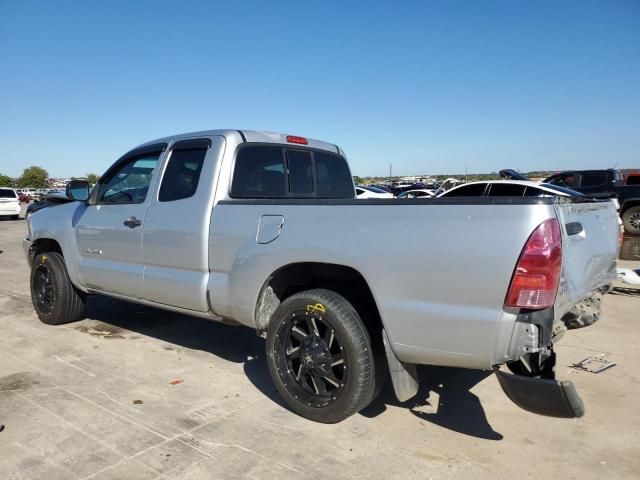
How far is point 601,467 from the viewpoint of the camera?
279 cm

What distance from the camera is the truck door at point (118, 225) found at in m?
4.42

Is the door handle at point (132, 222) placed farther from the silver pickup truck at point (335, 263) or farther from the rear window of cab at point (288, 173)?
the rear window of cab at point (288, 173)

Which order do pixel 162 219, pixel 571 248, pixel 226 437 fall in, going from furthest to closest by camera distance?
pixel 162 219 < pixel 226 437 < pixel 571 248

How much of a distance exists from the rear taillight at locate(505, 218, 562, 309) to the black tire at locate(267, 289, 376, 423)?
0.96 meters

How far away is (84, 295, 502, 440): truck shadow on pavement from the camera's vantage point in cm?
345

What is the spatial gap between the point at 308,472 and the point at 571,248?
1826 mm

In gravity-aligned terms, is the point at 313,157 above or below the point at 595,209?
above

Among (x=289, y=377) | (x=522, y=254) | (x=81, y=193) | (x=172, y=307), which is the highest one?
(x=81, y=193)

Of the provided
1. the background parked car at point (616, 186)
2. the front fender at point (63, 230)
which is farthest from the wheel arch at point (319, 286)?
the background parked car at point (616, 186)

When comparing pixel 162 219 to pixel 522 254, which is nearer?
pixel 522 254

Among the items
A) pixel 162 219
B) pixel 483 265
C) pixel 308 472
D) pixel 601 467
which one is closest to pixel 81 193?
pixel 162 219

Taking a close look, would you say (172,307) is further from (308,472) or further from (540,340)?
(540,340)

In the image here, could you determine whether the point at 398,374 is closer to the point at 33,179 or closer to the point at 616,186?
the point at 616,186

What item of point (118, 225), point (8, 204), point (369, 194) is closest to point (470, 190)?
point (369, 194)
